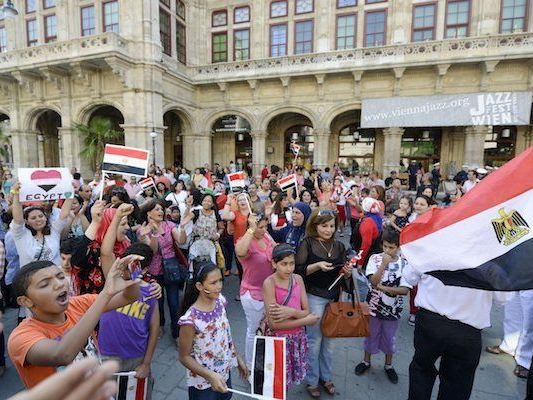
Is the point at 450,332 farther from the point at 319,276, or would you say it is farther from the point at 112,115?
the point at 112,115

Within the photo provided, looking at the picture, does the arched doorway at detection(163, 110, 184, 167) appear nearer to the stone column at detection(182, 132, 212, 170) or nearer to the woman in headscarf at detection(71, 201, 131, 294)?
the stone column at detection(182, 132, 212, 170)

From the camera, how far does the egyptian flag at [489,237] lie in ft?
6.16

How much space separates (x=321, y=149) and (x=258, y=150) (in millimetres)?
3564

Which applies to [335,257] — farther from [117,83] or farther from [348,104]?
[117,83]

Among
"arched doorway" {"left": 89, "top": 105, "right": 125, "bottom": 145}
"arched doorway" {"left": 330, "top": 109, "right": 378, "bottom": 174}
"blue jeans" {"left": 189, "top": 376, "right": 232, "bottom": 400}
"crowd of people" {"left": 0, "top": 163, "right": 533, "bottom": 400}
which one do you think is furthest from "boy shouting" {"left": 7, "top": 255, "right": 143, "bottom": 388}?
"arched doorway" {"left": 89, "top": 105, "right": 125, "bottom": 145}

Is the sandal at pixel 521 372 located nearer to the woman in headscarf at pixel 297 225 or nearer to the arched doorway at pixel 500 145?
the woman in headscarf at pixel 297 225

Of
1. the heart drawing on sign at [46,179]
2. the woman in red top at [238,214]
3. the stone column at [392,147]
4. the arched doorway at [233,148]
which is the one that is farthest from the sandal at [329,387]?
the arched doorway at [233,148]

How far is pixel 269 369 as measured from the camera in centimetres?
215

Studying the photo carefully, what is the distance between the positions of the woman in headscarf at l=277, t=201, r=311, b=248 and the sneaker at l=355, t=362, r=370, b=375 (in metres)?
1.67

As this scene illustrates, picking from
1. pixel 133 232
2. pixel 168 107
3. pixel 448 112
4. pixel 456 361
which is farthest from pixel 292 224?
pixel 168 107

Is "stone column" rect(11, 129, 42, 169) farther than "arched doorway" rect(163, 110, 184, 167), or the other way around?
"arched doorway" rect(163, 110, 184, 167)

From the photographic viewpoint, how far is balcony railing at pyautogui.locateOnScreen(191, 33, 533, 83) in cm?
1328

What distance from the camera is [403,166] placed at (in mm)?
17594

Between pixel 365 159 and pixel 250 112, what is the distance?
7.29 meters
